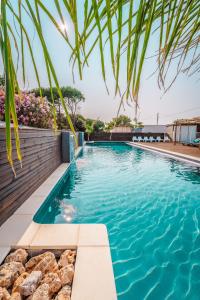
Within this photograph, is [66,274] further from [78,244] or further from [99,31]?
[99,31]

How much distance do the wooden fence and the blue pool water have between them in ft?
1.57

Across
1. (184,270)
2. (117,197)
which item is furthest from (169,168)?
(184,270)

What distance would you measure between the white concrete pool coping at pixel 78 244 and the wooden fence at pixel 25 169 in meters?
0.26

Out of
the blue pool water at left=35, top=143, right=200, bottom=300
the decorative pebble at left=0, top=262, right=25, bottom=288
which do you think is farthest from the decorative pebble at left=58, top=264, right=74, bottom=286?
the blue pool water at left=35, top=143, right=200, bottom=300

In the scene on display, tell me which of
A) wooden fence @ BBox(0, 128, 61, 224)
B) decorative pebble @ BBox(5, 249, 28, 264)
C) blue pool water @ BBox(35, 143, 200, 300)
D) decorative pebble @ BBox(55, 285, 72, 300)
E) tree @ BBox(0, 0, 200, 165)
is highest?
tree @ BBox(0, 0, 200, 165)

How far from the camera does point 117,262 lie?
2605 millimetres

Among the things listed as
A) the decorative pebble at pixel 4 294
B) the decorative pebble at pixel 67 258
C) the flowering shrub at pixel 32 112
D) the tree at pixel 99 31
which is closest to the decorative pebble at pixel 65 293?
the decorative pebble at pixel 67 258

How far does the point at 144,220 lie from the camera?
12.3 ft

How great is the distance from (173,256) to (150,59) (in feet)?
9.12

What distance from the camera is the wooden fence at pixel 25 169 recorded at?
279 centimetres

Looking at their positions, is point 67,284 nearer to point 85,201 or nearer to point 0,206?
point 0,206

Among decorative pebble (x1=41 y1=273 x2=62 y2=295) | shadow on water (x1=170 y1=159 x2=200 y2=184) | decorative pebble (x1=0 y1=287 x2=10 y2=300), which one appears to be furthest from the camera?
shadow on water (x1=170 y1=159 x2=200 y2=184)

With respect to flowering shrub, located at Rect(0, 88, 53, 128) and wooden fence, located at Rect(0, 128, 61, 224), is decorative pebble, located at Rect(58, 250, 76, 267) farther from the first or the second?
flowering shrub, located at Rect(0, 88, 53, 128)

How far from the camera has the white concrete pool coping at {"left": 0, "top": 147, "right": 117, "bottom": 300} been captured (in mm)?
1661
